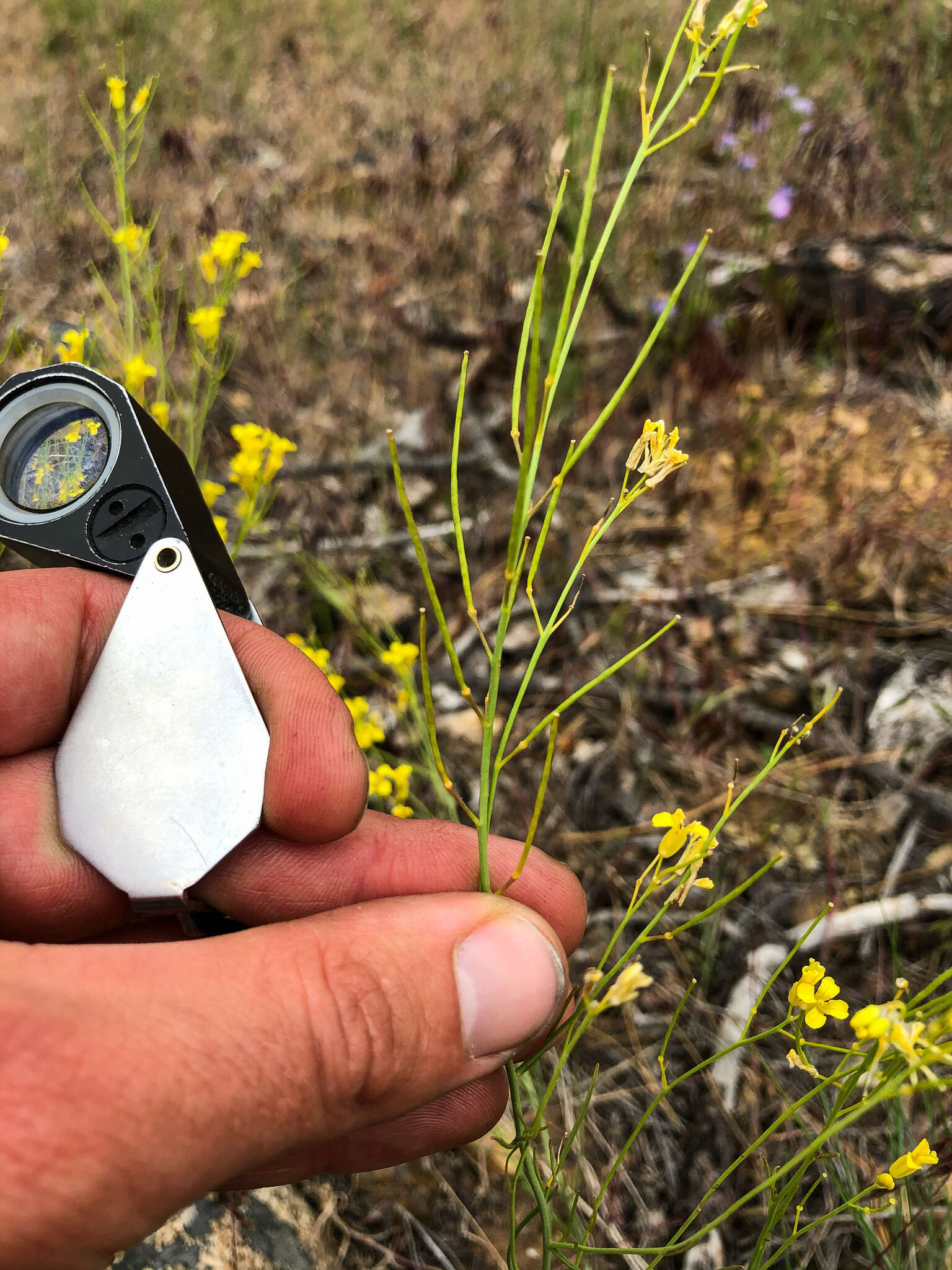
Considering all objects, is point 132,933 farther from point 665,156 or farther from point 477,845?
point 665,156

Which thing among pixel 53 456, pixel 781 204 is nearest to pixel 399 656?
pixel 53 456

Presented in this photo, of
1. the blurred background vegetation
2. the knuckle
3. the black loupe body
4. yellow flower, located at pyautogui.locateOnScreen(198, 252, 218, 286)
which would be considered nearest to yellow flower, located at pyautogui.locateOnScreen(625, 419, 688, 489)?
the knuckle

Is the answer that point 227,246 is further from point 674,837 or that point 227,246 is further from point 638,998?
point 638,998

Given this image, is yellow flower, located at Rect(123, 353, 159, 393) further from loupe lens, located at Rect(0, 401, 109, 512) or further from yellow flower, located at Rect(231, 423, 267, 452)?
loupe lens, located at Rect(0, 401, 109, 512)

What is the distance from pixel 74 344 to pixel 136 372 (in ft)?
0.42

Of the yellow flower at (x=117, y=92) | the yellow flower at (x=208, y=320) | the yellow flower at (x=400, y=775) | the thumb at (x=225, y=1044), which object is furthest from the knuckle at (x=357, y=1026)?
the yellow flower at (x=117, y=92)

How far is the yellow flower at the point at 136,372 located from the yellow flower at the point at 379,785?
38.2 inches

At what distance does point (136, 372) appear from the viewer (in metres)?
1.88

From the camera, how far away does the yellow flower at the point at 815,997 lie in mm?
1034

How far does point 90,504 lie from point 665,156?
3.15 m

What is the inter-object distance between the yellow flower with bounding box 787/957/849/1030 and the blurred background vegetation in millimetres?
418

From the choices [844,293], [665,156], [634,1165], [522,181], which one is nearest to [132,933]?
[634,1165]

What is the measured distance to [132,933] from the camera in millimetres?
1400

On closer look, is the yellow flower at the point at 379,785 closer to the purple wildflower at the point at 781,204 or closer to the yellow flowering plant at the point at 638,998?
the yellow flowering plant at the point at 638,998
